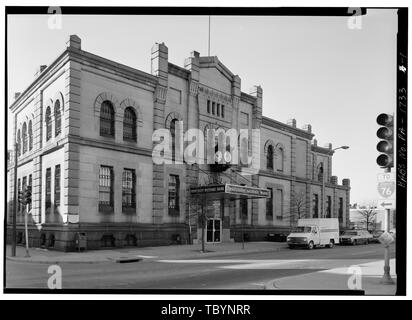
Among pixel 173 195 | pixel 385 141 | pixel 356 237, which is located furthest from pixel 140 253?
pixel 356 237

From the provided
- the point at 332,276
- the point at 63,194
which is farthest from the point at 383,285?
the point at 63,194

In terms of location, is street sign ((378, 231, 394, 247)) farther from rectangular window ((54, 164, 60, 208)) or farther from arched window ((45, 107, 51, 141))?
rectangular window ((54, 164, 60, 208))

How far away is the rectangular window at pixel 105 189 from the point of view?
21.6 meters

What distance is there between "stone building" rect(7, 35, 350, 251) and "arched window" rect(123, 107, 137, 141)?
58 millimetres

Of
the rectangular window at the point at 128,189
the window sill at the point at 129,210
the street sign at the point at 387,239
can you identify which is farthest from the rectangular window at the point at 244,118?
the street sign at the point at 387,239

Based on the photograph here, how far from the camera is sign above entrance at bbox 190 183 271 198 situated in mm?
24844

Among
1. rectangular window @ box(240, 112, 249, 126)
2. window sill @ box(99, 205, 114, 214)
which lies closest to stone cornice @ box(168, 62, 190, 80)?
rectangular window @ box(240, 112, 249, 126)

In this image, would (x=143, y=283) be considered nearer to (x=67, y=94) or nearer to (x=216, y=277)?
(x=216, y=277)

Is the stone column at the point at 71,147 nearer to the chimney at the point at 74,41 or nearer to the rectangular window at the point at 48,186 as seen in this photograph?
the rectangular window at the point at 48,186

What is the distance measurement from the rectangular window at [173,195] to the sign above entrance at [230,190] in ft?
3.22

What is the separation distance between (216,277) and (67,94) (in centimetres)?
1235

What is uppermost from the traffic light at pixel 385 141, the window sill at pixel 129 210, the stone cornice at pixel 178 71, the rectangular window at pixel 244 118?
the stone cornice at pixel 178 71

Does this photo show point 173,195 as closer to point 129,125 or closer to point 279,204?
point 129,125
